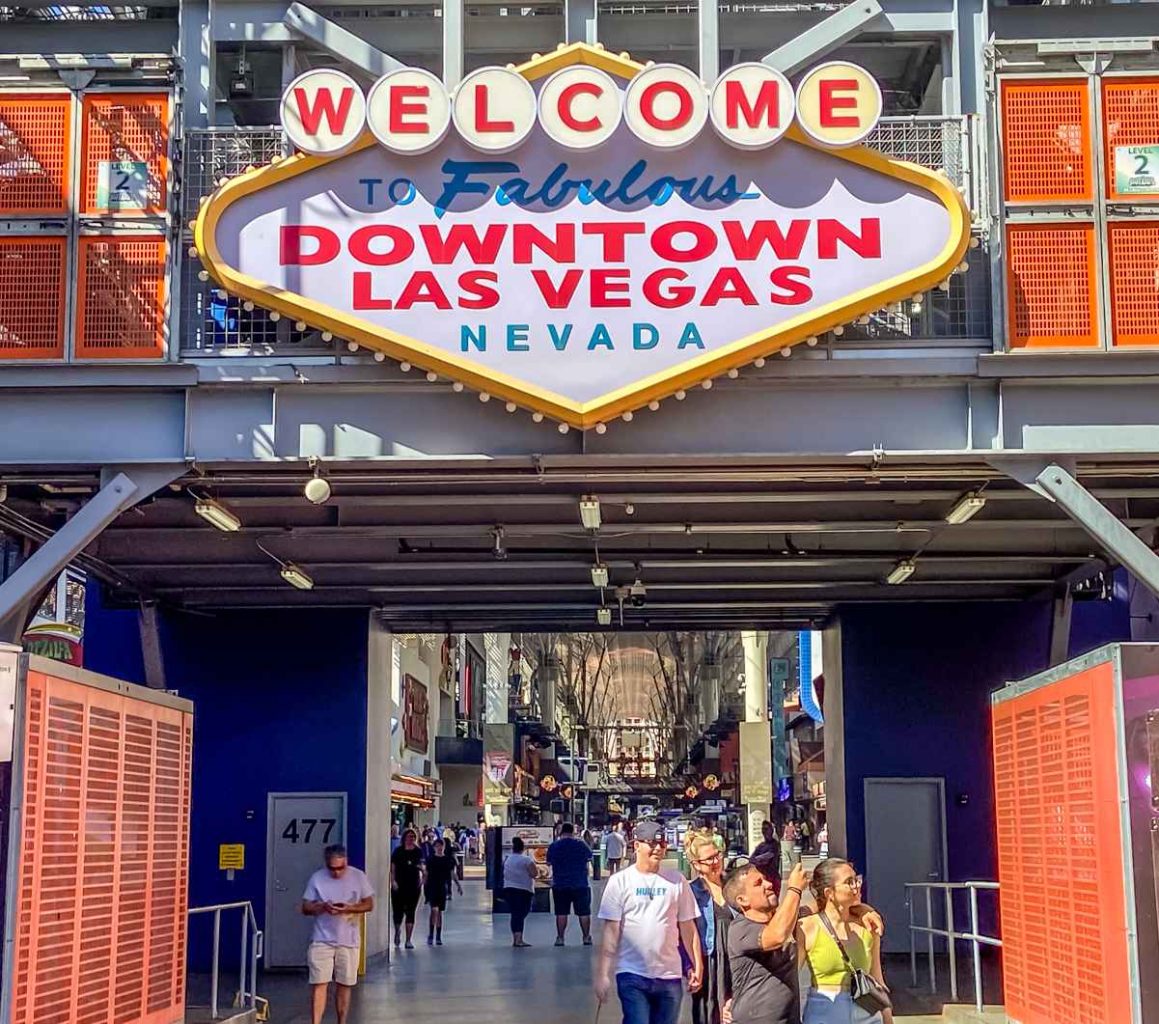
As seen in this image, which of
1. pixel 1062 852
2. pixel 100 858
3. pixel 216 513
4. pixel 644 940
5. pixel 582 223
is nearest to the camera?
pixel 644 940

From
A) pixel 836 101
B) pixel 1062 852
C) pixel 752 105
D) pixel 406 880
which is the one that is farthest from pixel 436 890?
pixel 836 101

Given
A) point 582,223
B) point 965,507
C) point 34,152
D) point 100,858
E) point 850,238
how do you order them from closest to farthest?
point 100,858 → point 850,238 → point 582,223 → point 34,152 → point 965,507

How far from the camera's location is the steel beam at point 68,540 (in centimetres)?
1215

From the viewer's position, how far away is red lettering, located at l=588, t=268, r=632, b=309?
12.7 m

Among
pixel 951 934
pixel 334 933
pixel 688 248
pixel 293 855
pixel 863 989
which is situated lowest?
pixel 951 934

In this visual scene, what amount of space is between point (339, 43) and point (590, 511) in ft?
14.7

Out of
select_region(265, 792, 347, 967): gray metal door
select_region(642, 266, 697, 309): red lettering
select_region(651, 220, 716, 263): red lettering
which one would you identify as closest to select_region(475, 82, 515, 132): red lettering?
select_region(651, 220, 716, 263): red lettering

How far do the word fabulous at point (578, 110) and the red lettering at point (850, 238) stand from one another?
24.2 inches

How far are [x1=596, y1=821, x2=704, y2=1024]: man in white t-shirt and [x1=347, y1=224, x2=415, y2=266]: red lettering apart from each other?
189 inches

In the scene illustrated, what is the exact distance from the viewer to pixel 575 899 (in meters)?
25.6

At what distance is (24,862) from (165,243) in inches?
200

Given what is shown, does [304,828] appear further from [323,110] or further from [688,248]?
[688,248]

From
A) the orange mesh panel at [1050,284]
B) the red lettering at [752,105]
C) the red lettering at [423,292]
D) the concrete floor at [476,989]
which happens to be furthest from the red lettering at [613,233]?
the concrete floor at [476,989]

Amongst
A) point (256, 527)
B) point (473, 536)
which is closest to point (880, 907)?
point (473, 536)
